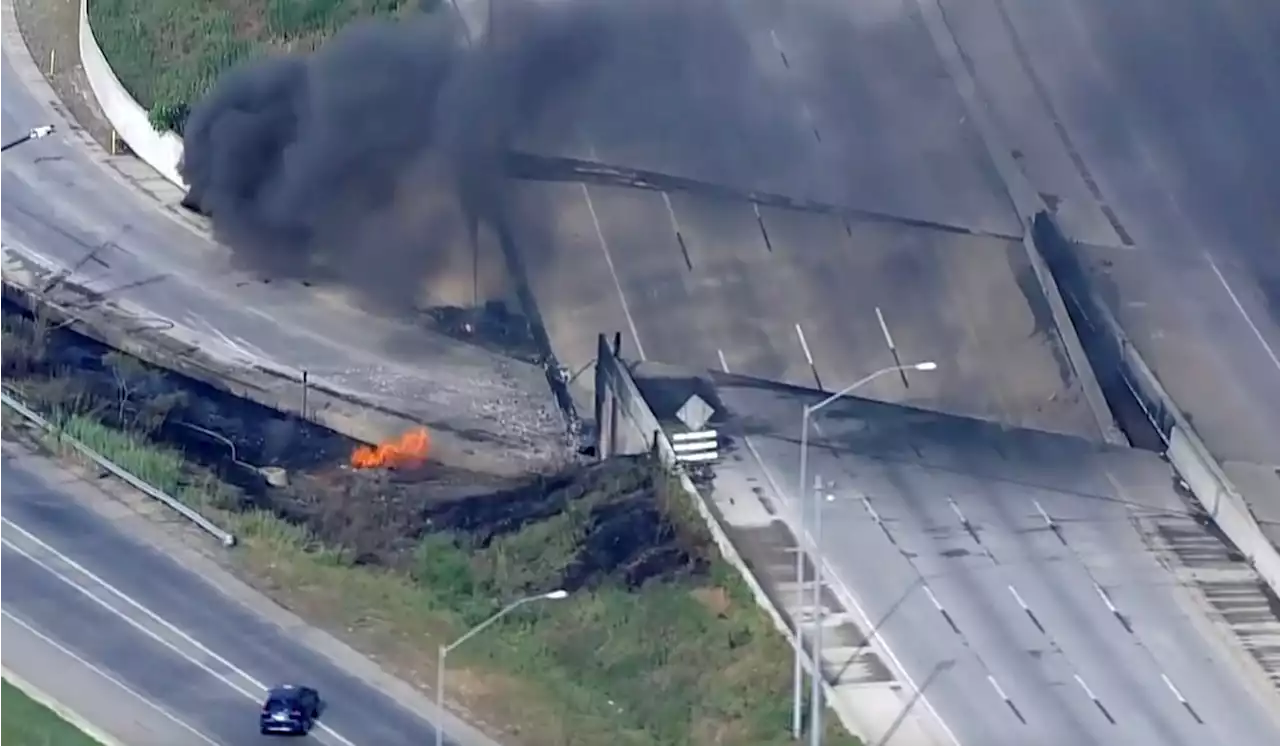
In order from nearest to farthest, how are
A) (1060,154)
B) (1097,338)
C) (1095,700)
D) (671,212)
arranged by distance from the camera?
(1095,700)
(1097,338)
(671,212)
(1060,154)

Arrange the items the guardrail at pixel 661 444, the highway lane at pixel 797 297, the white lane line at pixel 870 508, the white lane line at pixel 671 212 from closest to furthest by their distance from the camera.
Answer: the guardrail at pixel 661 444
the white lane line at pixel 870 508
the highway lane at pixel 797 297
the white lane line at pixel 671 212

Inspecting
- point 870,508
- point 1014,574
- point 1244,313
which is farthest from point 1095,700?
point 1244,313

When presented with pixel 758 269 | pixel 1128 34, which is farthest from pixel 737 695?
pixel 1128 34

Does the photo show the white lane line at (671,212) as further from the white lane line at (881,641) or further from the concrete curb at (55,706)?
the concrete curb at (55,706)

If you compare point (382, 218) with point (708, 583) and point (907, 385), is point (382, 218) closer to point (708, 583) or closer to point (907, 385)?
point (907, 385)

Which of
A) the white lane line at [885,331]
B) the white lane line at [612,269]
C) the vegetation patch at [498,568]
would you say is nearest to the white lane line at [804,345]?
the white lane line at [885,331]

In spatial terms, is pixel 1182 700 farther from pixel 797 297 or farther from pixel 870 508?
pixel 797 297
